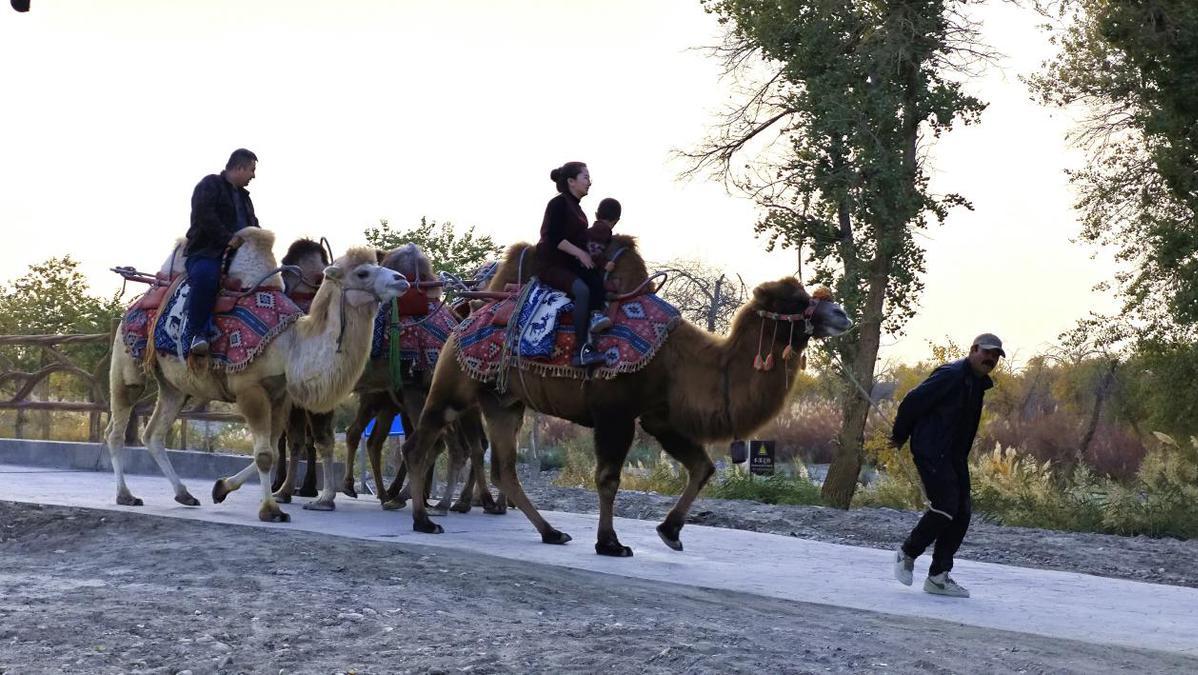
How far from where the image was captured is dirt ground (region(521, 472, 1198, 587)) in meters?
15.0

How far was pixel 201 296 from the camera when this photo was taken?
1444cm

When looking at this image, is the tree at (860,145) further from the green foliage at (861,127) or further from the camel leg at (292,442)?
the camel leg at (292,442)

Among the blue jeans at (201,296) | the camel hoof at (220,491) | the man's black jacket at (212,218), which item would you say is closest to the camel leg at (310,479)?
the camel hoof at (220,491)

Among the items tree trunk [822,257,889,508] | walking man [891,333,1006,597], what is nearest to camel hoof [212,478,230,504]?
walking man [891,333,1006,597]

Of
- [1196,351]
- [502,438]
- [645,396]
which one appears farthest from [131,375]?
[1196,351]

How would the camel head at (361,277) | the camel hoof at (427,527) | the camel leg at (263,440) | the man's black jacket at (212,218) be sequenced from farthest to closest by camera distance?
the man's black jacket at (212,218) → the camel leg at (263,440) → the camel head at (361,277) → the camel hoof at (427,527)

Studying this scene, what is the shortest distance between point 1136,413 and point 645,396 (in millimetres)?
29358

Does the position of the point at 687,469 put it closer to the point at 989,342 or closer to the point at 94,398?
the point at 989,342

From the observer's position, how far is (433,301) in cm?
1584

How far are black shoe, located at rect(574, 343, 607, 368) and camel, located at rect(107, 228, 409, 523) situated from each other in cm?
165

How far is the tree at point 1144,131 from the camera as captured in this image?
26359 millimetres

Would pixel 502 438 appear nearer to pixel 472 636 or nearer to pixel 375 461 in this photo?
pixel 375 461

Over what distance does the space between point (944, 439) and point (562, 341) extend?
3247 mm

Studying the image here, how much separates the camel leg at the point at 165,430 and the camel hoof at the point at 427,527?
2864 millimetres
